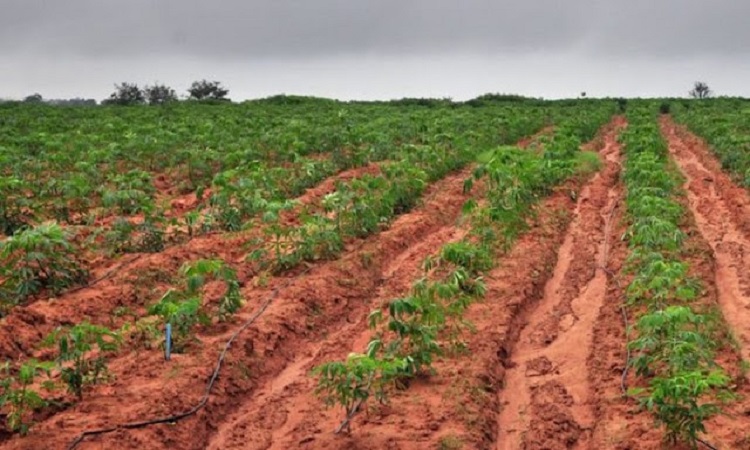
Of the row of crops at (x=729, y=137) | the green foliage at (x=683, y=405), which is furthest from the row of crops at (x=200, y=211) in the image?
the row of crops at (x=729, y=137)

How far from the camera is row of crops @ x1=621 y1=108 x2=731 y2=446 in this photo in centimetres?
480

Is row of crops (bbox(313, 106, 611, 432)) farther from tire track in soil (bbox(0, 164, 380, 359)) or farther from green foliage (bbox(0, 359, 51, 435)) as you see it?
tire track in soil (bbox(0, 164, 380, 359))

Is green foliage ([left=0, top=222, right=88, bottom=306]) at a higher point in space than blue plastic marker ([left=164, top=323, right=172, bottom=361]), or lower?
higher

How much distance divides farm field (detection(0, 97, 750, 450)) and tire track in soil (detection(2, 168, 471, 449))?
0.8 inches

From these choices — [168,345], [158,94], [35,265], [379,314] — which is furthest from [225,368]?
[158,94]

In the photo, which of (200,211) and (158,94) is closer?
(200,211)

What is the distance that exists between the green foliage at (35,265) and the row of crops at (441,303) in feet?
9.44

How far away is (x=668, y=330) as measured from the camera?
19.7 ft

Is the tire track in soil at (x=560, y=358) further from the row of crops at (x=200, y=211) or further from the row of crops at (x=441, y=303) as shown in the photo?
the row of crops at (x=200, y=211)

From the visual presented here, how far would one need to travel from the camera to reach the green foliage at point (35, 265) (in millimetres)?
7039

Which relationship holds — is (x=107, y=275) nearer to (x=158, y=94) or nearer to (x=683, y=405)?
(x=683, y=405)

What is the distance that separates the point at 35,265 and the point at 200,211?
2.92m

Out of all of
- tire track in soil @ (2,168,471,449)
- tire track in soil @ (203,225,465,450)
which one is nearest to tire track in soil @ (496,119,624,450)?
tire track in soil @ (203,225,465,450)

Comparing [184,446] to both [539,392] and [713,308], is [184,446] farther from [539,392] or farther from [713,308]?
[713,308]
